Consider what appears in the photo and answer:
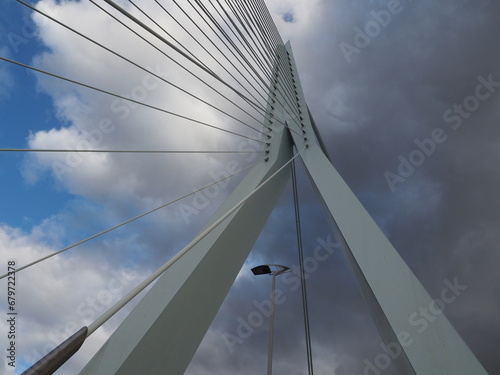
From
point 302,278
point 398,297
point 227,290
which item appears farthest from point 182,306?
point 302,278

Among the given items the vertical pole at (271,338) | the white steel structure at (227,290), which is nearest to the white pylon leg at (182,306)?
the white steel structure at (227,290)

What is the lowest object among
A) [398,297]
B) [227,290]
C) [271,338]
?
[271,338]

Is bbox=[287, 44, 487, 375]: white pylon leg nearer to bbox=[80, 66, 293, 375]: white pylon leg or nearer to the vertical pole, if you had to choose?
bbox=[80, 66, 293, 375]: white pylon leg

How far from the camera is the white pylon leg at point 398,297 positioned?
3.66m

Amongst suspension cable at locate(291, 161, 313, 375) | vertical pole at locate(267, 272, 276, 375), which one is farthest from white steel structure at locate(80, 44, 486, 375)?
vertical pole at locate(267, 272, 276, 375)

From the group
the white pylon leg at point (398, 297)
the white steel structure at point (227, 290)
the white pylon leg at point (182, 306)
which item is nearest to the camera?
the white pylon leg at point (182, 306)

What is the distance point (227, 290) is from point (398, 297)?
1.83 m

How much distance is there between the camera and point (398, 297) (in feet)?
13.7

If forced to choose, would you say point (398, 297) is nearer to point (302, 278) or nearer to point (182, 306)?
point (182, 306)

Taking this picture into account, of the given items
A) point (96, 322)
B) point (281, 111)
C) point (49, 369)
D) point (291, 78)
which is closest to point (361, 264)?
point (281, 111)

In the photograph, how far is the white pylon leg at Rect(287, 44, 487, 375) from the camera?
12.0ft

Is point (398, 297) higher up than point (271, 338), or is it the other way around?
point (398, 297)

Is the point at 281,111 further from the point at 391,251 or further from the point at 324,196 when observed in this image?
the point at 391,251

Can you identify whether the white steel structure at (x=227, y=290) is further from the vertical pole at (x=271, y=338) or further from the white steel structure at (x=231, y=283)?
the vertical pole at (x=271, y=338)
